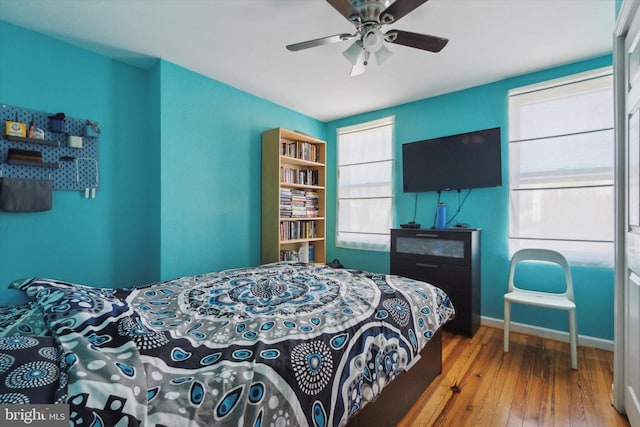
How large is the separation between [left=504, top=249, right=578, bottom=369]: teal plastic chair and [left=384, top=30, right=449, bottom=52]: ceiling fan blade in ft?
6.42

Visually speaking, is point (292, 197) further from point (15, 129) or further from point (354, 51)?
point (15, 129)

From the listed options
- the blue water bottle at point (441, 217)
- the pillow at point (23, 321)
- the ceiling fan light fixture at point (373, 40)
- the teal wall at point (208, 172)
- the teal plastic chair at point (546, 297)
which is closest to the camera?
the pillow at point (23, 321)

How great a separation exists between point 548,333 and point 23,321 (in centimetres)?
355

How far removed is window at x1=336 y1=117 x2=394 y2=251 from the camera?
3.63 meters

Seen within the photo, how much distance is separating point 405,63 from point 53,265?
132 inches

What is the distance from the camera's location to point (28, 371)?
2.02 feet

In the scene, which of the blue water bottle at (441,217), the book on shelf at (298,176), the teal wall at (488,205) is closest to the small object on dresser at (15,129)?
the book on shelf at (298,176)

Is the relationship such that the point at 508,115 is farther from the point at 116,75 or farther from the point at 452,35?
the point at 116,75

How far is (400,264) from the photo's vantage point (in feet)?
10.0

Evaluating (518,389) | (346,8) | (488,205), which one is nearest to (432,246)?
(488,205)

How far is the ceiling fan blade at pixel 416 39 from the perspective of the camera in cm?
169

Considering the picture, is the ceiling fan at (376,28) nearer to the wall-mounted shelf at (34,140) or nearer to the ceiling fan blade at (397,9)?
the ceiling fan blade at (397,9)

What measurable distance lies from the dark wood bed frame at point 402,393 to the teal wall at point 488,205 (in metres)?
1.37

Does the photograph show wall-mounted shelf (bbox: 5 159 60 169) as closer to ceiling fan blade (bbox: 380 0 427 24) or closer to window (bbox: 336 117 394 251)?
ceiling fan blade (bbox: 380 0 427 24)
